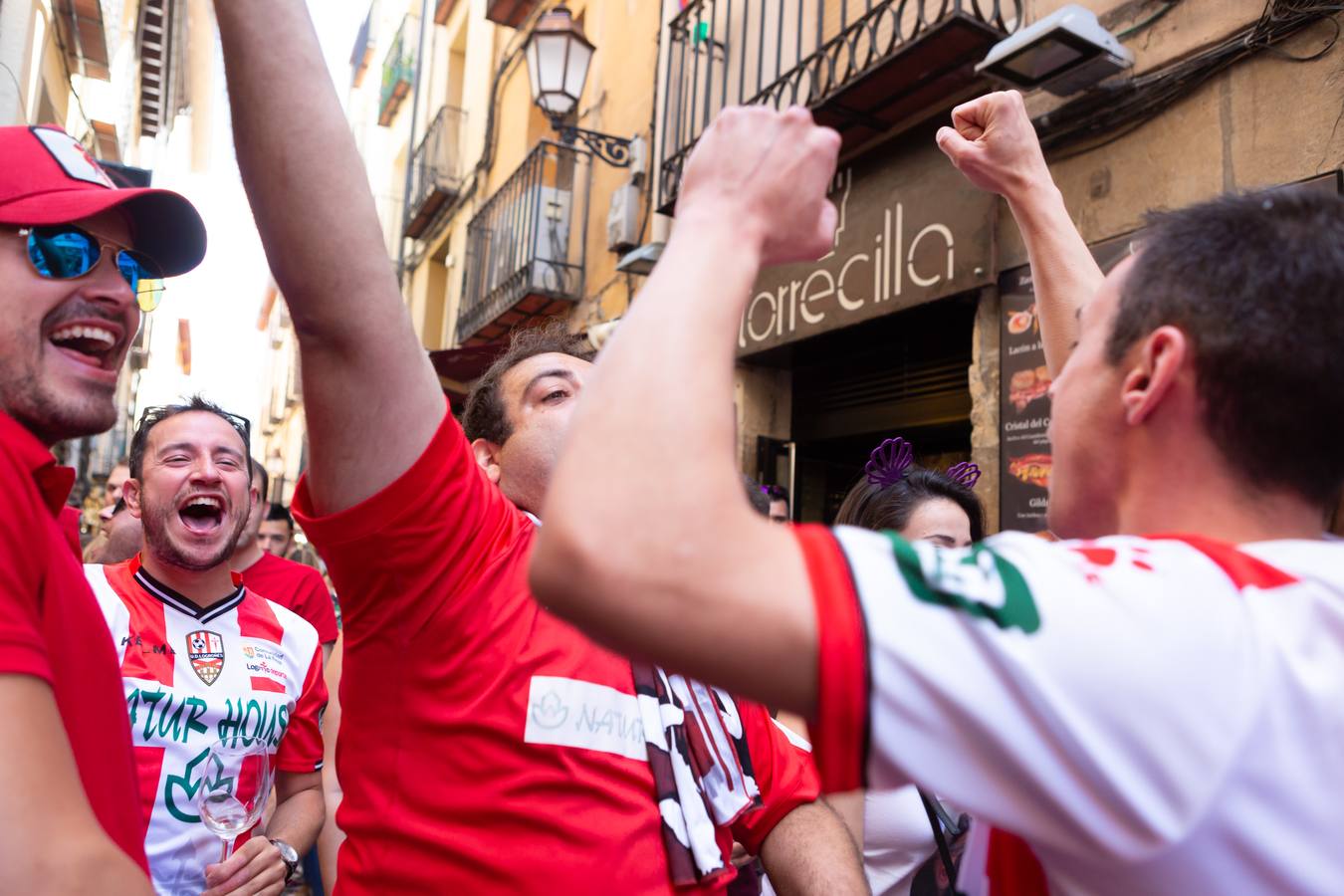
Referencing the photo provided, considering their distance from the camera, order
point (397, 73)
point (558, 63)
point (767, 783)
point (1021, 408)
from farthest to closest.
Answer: point (397, 73), point (558, 63), point (1021, 408), point (767, 783)

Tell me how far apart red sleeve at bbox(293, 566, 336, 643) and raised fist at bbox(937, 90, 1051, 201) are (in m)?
3.63

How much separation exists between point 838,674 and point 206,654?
8.24 ft

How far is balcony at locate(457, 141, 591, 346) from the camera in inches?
406

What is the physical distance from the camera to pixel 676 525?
86 centimetres

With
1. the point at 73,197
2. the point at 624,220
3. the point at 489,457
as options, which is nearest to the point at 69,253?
the point at 73,197

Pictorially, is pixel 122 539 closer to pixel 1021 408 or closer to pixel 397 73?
pixel 1021 408

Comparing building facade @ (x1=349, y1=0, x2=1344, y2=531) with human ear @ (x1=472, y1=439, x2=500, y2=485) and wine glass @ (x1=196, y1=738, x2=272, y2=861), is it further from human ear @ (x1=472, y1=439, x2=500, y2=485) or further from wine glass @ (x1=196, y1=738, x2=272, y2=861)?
wine glass @ (x1=196, y1=738, x2=272, y2=861)

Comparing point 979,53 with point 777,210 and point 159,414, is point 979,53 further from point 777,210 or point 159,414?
point 777,210

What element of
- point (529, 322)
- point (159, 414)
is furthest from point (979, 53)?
point (529, 322)

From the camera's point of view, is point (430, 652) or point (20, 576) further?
point (430, 652)

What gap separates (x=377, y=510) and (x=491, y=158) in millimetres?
12690

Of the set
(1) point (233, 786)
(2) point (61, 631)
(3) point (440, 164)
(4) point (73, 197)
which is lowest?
(1) point (233, 786)

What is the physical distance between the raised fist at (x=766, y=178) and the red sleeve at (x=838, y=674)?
356 millimetres

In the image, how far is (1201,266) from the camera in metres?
1.08
